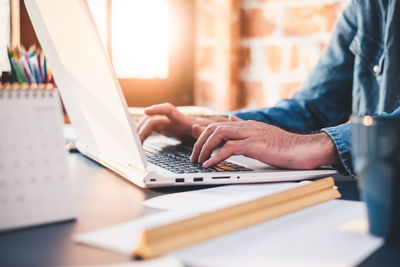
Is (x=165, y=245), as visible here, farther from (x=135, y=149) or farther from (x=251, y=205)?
(x=135, y=149)

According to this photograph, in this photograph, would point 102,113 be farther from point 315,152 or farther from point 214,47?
point 214,47

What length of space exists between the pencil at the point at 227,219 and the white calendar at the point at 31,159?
13cm

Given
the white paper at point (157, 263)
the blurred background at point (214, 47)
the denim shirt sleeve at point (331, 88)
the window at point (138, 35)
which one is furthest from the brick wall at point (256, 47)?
the white paper at point (157, 263)

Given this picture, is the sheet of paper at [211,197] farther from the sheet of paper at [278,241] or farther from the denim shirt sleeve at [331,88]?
the denim shirt sleeve at [331,88]

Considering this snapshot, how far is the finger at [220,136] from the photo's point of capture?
67cm

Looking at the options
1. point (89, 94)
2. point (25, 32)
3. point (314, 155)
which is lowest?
point (314, 155)

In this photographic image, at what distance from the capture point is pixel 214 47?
6.53 feet

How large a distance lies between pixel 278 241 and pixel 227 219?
0.05m

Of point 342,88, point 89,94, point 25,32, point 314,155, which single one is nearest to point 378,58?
point 342,88

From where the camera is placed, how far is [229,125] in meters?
0.69

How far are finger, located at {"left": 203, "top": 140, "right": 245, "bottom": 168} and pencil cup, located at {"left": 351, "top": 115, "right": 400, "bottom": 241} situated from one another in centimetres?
26

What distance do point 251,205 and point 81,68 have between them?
327 mm

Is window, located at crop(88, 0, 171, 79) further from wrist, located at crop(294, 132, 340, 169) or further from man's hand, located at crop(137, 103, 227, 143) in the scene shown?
wrist, located at crop(294, 132, 340, 169)

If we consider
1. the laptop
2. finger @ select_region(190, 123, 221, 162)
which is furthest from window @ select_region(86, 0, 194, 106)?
finger @ select_region(190, 123, 221, 162)
